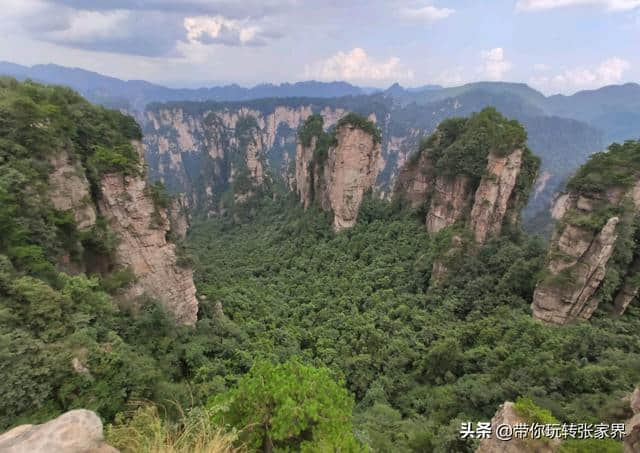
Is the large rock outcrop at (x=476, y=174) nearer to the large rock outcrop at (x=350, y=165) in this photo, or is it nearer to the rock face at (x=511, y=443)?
the large rock outcrop at (x=350, y=165)

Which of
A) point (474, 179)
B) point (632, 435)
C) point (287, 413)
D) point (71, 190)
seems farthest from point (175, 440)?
point (474, 179)

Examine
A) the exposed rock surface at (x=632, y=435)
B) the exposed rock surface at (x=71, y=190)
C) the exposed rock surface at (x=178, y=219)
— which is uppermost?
the exposed rock surface at (x=71, y=190)

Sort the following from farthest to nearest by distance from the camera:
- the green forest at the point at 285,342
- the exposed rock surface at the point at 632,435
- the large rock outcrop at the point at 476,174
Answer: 1. the large rock outcrop at the point at 476,174
2. the exposed rock surface at the point at 632,435
3. the green forest at the point at 285,342

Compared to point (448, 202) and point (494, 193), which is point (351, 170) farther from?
point (494, 193)

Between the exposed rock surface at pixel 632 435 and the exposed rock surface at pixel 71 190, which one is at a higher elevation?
the exposed rock surface at pixel 71 190

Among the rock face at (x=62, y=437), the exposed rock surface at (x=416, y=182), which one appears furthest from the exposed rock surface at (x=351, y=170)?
the rock face at (x=62, y=437)
